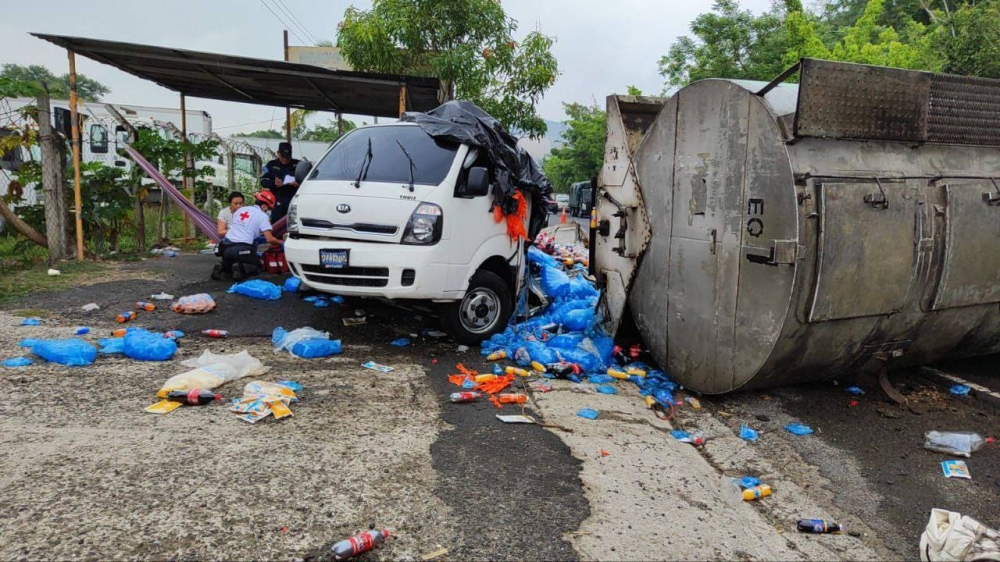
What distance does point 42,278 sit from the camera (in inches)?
289

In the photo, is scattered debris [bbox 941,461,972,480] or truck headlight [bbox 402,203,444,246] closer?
scattered debris [bbox 941,461,972,480]

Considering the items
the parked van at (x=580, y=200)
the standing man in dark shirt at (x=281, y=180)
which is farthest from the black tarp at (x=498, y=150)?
the parked van at (x=580, y=200)

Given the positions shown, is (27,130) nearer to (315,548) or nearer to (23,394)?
(23,394)

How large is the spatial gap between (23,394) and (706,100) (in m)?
4.82

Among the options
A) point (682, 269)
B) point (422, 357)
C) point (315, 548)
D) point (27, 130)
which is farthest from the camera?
point (27, 130)

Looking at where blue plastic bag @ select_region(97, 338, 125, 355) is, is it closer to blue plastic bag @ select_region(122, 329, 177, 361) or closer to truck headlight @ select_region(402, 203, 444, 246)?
blue plastic bag @ select_region(122, 329, 177, 361)

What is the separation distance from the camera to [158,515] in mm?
2566

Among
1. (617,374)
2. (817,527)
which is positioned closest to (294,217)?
(617,374)

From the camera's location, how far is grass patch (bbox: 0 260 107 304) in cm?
659

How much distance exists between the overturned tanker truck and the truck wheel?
5.55 ft

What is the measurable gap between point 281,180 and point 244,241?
180 centimetres

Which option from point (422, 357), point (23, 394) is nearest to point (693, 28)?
point (422, 357)

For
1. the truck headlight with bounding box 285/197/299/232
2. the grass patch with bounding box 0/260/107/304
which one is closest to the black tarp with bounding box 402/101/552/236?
the truck headlight with bounding box 285/197/299/232

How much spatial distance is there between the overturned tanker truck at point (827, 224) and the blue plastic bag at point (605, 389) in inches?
19.2
